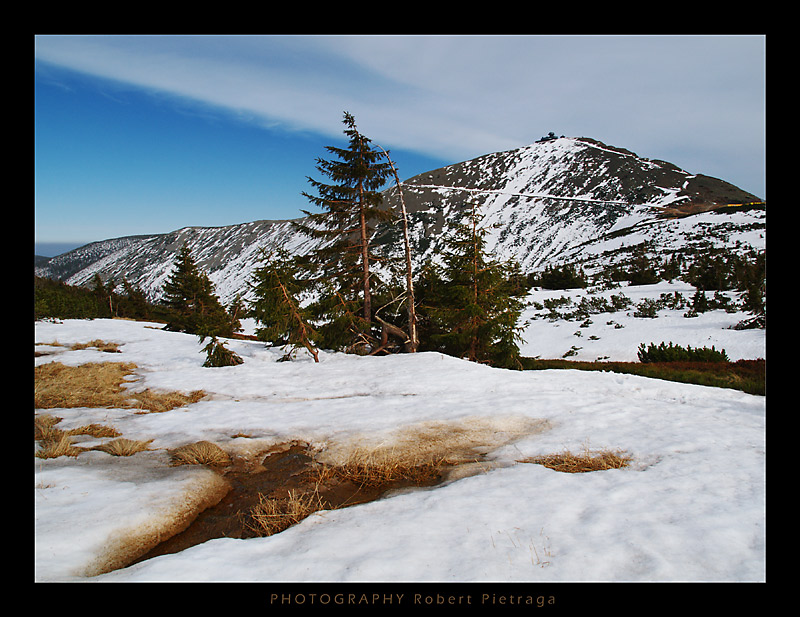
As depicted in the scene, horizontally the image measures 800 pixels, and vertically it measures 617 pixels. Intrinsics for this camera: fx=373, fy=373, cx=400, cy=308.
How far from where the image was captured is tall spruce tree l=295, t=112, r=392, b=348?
14.7m

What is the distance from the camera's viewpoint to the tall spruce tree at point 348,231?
14.7 meters

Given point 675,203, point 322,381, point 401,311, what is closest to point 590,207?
point 675,203

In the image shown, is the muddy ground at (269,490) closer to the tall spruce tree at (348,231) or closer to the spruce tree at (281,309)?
the spruce tree at (281,309)

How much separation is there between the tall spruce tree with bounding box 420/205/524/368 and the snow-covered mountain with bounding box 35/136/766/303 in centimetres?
2209

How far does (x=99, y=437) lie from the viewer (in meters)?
4.91

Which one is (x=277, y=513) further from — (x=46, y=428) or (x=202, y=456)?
(x=46, y=428)

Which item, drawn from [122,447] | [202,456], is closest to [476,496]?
[202,456]

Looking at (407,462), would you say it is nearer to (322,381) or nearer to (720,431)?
(720,431)

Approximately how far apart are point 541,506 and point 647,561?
81 centimetres

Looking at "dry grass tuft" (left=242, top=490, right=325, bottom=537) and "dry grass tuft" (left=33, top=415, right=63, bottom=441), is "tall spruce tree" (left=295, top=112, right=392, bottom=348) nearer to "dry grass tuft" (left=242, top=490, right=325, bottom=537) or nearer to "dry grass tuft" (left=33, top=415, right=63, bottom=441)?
"dry grass tuft" (left=33, top=415, right=63, bottom=441)

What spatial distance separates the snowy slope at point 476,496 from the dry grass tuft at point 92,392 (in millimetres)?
620

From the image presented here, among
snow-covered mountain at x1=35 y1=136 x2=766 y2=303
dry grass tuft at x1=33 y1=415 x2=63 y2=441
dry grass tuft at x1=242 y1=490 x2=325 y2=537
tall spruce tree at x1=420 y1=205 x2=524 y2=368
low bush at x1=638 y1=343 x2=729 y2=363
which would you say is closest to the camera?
dry grass tuft at x1=242 y1=490 x2=325 y2=537

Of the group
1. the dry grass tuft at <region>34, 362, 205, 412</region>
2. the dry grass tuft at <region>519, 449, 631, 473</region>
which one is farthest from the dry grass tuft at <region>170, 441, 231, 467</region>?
the dry grass tuft at <region>519, 449, 631, 473</region>
